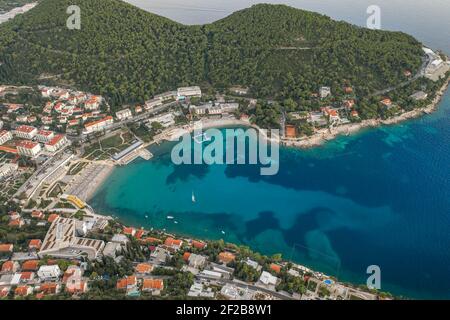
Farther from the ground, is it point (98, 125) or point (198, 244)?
point (98, 125)

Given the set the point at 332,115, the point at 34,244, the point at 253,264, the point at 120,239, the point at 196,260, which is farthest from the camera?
the point at 332,115

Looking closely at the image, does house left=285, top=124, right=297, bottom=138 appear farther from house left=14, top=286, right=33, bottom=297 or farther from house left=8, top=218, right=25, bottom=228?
house left=14, top=286, right=33, bottom=297

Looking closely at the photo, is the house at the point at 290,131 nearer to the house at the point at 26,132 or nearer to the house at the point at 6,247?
the house at the point at 26,132

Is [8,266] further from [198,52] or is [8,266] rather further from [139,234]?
[198,52]

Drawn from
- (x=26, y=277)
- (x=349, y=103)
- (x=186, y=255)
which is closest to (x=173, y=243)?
(x=186, y=255)

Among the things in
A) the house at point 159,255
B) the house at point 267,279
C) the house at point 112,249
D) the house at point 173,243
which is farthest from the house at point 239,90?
the house at point 267,279

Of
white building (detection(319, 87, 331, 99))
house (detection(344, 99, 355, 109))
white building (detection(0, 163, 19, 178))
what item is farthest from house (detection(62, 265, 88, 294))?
house (detection(344, 99, 355, 109))
